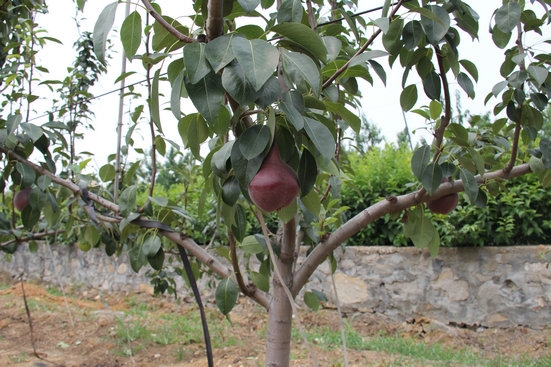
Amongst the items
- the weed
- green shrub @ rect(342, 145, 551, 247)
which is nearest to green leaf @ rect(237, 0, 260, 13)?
green shrub @ rect(342, 145, 551, 247)

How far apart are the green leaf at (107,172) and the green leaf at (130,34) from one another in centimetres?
107

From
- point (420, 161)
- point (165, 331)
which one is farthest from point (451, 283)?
point (420, 161)

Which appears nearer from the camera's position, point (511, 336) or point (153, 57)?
point (153, 57)

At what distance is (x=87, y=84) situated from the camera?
3.38 meters

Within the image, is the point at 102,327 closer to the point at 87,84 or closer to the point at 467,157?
the point at 87,84

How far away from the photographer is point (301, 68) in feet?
2.16

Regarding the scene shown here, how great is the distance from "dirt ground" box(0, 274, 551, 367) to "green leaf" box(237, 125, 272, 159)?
1.89m

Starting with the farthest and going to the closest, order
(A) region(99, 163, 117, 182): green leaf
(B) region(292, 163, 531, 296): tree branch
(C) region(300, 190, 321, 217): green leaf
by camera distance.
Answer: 1. (A) region(99, 163, 117, 182): green leaf
2. (B) region(292, 163, 531, 296): tree branch
3. (C) region(300, 190, 321, 217): green leaf

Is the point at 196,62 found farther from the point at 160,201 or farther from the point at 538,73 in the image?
the point at 538,73

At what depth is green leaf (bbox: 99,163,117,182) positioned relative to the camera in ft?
5.71

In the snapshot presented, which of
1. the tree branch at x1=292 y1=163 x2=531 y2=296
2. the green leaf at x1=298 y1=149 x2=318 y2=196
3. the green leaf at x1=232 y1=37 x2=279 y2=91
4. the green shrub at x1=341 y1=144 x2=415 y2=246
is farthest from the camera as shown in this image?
the green shrub at x1=341 y1=144 x2=415 y2=246

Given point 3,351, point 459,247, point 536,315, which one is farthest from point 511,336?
point 3,351

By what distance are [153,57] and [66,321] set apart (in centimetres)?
420

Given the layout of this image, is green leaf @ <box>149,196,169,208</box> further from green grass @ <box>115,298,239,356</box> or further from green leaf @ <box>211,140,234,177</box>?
green grass @ <box>115,298,239,356</box>
